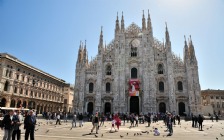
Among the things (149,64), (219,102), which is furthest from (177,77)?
(219,102)

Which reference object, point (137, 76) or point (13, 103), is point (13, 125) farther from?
point (13, 103)

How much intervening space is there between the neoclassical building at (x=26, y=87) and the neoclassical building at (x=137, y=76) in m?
11.9

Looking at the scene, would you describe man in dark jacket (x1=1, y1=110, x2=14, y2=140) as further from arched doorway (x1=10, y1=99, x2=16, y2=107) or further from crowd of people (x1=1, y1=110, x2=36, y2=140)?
arched doorway (x1=10, y1=99, x2=16, y2=107)

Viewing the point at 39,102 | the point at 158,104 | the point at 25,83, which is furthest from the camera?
the point at 39,102

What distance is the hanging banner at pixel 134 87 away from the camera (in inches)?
1470

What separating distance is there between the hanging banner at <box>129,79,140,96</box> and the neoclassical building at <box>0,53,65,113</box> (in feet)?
61.2

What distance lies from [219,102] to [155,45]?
114ft

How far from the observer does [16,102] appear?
39.7 metres

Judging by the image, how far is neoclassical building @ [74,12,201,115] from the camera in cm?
3659

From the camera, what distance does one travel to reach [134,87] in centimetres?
3753

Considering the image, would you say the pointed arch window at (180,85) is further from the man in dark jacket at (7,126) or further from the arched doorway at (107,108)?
the man in dark jacket at (7,126)

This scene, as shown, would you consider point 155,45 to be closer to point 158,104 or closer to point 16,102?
point 158,104

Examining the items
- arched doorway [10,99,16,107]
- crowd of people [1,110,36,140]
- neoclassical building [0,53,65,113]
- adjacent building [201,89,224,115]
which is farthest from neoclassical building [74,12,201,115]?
crowd of people [1,110,36,140]

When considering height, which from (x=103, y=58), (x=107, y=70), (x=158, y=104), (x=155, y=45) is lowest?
(x=158, y=104)
